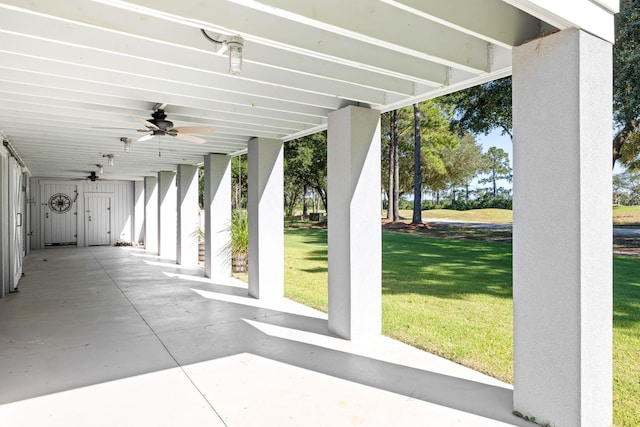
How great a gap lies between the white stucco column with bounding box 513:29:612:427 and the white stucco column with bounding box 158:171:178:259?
10.1 m

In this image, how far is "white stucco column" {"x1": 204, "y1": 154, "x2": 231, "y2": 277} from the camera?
25.9ft

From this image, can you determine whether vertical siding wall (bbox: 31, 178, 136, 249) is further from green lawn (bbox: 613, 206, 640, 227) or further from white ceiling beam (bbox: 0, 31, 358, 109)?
green lawn (bbox: 613, 206, 640, 227)

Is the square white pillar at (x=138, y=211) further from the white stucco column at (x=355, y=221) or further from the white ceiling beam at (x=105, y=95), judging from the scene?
the white stucco column at (x=355, y=221)

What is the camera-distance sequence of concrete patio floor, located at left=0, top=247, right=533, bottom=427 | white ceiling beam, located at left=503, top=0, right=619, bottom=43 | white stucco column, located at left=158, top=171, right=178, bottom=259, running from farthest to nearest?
white stucco column, located at left=158, top=171, right=178, bottom=259 < concrete patio floor, located at left=0, top=247, right=533, bottom=427 < white ceiling beam, located at left=503, top=0, right=619, bottom=43

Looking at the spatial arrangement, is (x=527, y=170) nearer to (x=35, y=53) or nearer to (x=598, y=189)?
(x=598, y=189)

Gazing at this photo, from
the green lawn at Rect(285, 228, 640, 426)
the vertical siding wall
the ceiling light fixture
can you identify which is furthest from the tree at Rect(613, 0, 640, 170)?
the vertical siding wall

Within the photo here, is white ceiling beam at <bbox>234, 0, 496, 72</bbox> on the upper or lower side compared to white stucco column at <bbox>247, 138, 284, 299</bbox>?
upper

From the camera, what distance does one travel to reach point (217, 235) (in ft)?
26.2

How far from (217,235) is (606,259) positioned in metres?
6.83

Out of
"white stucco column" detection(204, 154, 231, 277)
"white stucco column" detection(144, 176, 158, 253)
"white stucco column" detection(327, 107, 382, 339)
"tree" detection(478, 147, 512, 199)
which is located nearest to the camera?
"white stucco column" detection(327, 107, 382, 339)

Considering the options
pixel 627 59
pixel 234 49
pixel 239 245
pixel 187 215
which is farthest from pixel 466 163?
pixel 234 49

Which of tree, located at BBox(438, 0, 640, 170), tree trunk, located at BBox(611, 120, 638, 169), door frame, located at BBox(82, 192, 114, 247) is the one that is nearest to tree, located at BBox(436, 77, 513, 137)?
tree, located at BBox(438, 0, 640, 170)

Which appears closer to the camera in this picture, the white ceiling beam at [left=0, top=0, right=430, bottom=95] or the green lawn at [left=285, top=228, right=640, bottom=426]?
the white ceiling beam at [left=0, top=0, right=430, bottom=95]

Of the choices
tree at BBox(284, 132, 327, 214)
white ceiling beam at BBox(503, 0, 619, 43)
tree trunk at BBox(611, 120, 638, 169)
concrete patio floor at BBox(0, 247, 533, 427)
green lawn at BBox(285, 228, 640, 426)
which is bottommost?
green lawn at BBox(285, 228, 640, 426)
